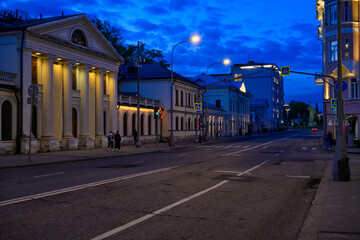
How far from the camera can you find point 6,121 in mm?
26531

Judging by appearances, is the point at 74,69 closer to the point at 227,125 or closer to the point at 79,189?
the point at 79,189

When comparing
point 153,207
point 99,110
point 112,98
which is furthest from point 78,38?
point 153,207

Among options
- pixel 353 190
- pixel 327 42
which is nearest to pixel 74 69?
pixel 327 42

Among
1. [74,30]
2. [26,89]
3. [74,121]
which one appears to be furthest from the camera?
[74,121]

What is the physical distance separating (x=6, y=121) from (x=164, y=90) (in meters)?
28.7

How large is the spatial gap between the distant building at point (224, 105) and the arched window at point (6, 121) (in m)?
44.1

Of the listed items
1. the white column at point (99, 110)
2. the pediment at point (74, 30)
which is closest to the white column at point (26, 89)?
the pediment at point (74, 30)

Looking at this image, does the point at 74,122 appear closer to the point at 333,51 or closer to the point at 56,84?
the point at 56,84

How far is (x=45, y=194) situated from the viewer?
9.47m

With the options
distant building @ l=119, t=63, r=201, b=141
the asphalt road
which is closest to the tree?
distant building @ l=119, t=63, r=201, b=141

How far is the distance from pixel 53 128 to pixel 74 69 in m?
6.59

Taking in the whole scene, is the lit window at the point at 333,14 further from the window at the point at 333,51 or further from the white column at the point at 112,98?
the white column at the point at 112,98

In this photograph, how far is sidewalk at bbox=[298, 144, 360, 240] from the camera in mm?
5785

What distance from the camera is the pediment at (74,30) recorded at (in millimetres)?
29462
